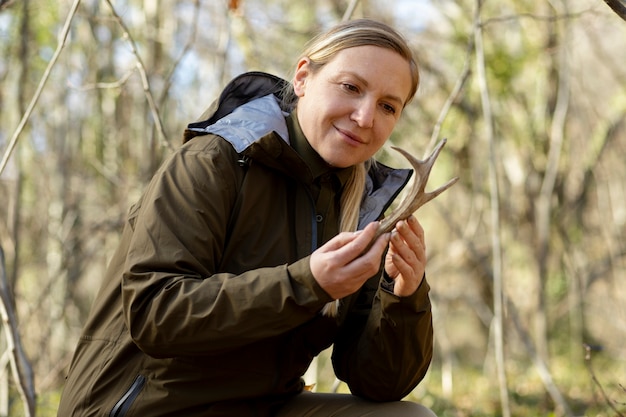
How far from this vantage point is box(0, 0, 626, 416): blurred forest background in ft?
21.4

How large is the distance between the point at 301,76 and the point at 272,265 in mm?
550

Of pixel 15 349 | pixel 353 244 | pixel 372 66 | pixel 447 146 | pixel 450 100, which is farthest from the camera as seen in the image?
pixel 447 146

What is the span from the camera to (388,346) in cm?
230

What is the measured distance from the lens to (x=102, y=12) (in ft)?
22.9

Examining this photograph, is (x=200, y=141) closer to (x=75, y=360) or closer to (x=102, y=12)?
(x=75, y=360)

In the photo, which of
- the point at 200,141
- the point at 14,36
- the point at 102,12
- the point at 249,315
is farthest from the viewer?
the point at 102,12

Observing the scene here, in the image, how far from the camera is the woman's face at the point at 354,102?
2.21 m

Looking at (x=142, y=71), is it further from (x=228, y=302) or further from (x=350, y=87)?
(x=228, y=302)

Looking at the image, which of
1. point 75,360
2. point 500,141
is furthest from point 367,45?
point 500,141

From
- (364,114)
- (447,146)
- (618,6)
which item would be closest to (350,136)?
(364,114)

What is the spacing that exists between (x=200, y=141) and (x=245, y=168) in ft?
0.44

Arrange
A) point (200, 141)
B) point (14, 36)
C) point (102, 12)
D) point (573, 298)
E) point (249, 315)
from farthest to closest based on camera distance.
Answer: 1. point (573, 298)
2. point (102, 12)
3. point (14, 36)
4. point (200, 141)
5. point (249, 315)

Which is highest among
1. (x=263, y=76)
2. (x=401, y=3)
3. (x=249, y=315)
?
(x=401, y=3)

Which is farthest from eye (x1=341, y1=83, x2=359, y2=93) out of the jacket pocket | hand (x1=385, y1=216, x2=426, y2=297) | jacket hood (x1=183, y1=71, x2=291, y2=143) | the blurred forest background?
the blurred forest background
